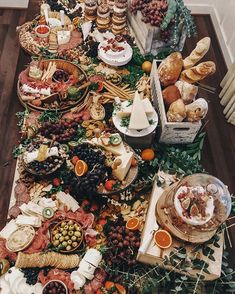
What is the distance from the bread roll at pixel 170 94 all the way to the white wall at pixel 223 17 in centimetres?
131

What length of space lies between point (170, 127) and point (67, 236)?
0.90m

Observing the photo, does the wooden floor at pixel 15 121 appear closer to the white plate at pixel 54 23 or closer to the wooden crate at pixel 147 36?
the white plate at pixel 54 23

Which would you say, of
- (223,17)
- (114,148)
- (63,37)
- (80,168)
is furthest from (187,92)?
(223,17)

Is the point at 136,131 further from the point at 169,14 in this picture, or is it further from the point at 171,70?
the point at 169,14

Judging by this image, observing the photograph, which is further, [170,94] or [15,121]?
[15,121]

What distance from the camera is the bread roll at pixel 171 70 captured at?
2.49m

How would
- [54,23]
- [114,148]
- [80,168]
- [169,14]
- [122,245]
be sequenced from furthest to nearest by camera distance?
[54,23], [169,14], [114,148], [80,168], [122,245]

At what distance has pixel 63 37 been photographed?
2.92m

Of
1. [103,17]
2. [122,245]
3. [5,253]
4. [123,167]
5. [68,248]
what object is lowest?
[5,253]

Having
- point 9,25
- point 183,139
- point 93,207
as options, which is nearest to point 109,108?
point 183,139

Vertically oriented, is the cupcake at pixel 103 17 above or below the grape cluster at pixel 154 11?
below

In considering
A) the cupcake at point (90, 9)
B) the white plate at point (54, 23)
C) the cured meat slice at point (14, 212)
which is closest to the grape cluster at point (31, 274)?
the cured meat slice at point (14, 212)

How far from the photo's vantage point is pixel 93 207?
7.30ft

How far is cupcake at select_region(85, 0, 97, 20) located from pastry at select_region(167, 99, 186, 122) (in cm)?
121
